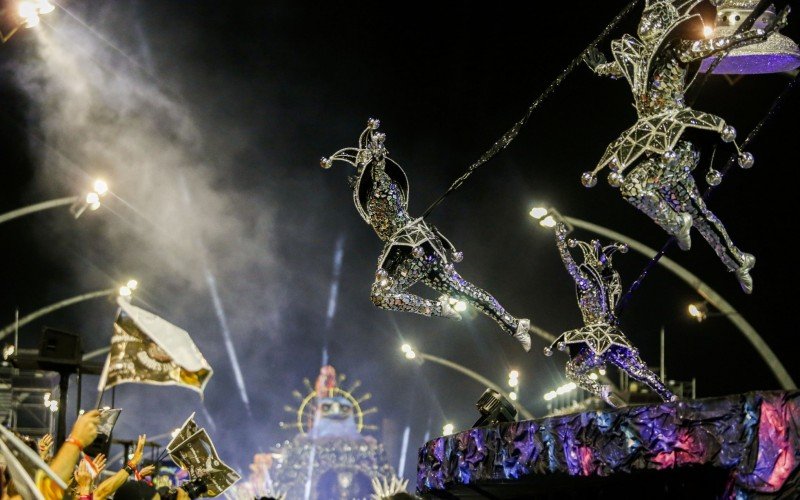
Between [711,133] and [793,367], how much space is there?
587 inches

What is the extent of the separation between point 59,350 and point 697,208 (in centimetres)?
1026

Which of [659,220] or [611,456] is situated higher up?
[659,220]

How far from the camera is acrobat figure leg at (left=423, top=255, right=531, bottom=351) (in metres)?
8.62

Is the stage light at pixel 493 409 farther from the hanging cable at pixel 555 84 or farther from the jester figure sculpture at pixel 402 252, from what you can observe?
the hanging cable at pixel 555 84

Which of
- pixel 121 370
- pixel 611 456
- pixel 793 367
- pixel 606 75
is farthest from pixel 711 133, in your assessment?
pixel 793 367

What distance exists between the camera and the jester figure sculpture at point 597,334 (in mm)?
8586

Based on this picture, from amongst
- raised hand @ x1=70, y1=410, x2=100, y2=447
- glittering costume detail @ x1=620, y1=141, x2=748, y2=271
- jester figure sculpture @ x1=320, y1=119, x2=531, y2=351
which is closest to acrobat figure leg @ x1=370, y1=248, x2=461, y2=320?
jester figure sculpture @ x1=320, y1=119, x2=531, y2=351

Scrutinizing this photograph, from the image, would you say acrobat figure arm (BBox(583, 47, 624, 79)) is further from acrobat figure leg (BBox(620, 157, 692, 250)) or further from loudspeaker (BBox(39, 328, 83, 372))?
loudspeaker (BBox(39, 328, 83, 372))

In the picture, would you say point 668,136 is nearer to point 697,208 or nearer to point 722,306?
point 697,208

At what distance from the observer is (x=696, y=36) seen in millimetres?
7148

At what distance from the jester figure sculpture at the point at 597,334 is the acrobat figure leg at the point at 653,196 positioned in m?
1.86

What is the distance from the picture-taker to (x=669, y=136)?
6.91 metres

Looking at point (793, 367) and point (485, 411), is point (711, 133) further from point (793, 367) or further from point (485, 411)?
point (793, 367)

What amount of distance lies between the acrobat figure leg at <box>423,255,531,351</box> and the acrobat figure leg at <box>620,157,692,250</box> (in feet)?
7.34
